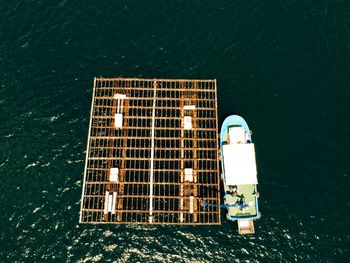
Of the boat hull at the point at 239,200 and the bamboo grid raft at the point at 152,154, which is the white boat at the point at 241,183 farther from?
the bamboo grid raft at the point at 152,154

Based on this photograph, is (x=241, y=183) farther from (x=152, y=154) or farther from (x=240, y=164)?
(x=152, y=154)

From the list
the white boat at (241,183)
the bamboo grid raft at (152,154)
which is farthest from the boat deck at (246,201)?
the bamboo grid raft at (152,154)

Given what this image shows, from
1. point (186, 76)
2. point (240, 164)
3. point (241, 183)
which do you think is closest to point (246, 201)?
point (241, 183)

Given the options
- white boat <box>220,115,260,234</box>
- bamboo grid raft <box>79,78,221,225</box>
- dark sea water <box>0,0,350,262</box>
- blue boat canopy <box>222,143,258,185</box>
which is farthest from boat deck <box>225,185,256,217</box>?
dark sea water <box>0,0,350,262</box>

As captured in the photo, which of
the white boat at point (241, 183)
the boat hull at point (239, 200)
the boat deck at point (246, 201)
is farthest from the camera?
the boat deck at point (246, 201)

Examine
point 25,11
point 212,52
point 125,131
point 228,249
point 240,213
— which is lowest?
point 228,249

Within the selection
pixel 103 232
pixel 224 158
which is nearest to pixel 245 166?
pixel 224 158

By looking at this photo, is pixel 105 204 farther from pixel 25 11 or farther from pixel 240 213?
pixel 25 11
